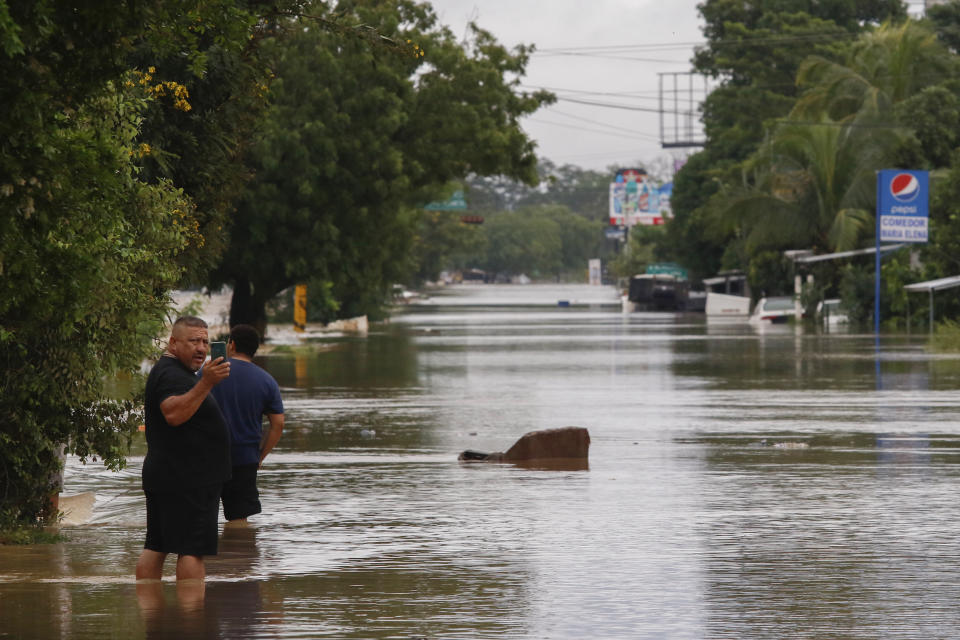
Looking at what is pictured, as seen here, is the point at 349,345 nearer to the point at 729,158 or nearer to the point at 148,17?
the point at 148,17

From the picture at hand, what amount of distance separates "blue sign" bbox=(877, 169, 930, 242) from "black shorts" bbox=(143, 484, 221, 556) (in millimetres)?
41107

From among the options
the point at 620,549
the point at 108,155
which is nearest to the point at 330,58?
the point at 620,549

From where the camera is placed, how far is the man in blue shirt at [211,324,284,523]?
10.7m

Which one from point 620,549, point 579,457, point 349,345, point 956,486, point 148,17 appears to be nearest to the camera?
point 148,17

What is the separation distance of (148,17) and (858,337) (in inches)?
1621

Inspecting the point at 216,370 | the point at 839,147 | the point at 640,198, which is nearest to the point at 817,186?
the point at 839,147

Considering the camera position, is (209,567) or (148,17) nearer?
(148,17)

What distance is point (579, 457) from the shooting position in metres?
15.9

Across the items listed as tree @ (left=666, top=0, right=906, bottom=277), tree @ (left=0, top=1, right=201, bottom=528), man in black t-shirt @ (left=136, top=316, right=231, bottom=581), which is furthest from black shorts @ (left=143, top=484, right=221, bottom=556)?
tree @ (left=666, top=0, right=906, bottom=277)

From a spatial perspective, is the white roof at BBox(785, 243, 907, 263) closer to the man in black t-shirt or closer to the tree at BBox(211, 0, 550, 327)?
the tree at BBox(211, 0, 550, 327)

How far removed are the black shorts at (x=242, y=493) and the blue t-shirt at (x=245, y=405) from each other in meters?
0.10

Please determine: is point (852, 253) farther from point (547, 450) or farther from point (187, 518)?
point (187, 518)

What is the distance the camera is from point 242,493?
1096 centimetres

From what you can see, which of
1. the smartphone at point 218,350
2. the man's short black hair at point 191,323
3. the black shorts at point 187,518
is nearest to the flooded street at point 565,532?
the black shorts at point 187,518
